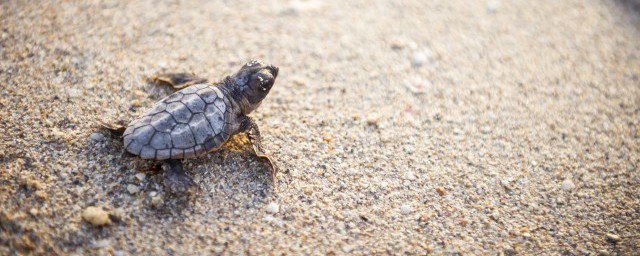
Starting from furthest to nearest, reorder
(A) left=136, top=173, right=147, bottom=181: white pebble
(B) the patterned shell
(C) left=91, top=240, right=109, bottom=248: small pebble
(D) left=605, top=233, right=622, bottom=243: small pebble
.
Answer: (D) left=605, top=233, right=622, bottom=243: small pebble, (A) left=136, top=173, right=147, bottom=181: white pebble, (B) the patterned shell, (C) left=91, top=240, right=109, bottom=248: small pebble

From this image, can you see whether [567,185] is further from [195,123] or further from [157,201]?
[157,201]

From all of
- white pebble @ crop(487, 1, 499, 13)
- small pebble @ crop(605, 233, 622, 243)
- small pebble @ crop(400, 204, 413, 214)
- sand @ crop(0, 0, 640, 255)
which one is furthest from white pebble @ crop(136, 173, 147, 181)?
white pebble @ crop(487, 1, 499, 13)

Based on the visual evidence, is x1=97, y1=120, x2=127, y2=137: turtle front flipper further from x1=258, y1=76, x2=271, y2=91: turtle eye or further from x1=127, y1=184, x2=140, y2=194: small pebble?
x1=258, y1=76, x2=271, y2=91: turtle eye

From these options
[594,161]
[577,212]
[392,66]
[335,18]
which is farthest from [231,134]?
[594,161]

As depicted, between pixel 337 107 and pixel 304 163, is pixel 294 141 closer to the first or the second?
pixel 304 163

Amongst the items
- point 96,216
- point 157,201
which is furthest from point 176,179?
point 96,216

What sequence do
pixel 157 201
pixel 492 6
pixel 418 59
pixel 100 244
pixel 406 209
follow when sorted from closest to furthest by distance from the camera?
pixel 100 244 < pixel 157 201 < pixel 406 209 < pixel 418 59 < pixel 492 6
